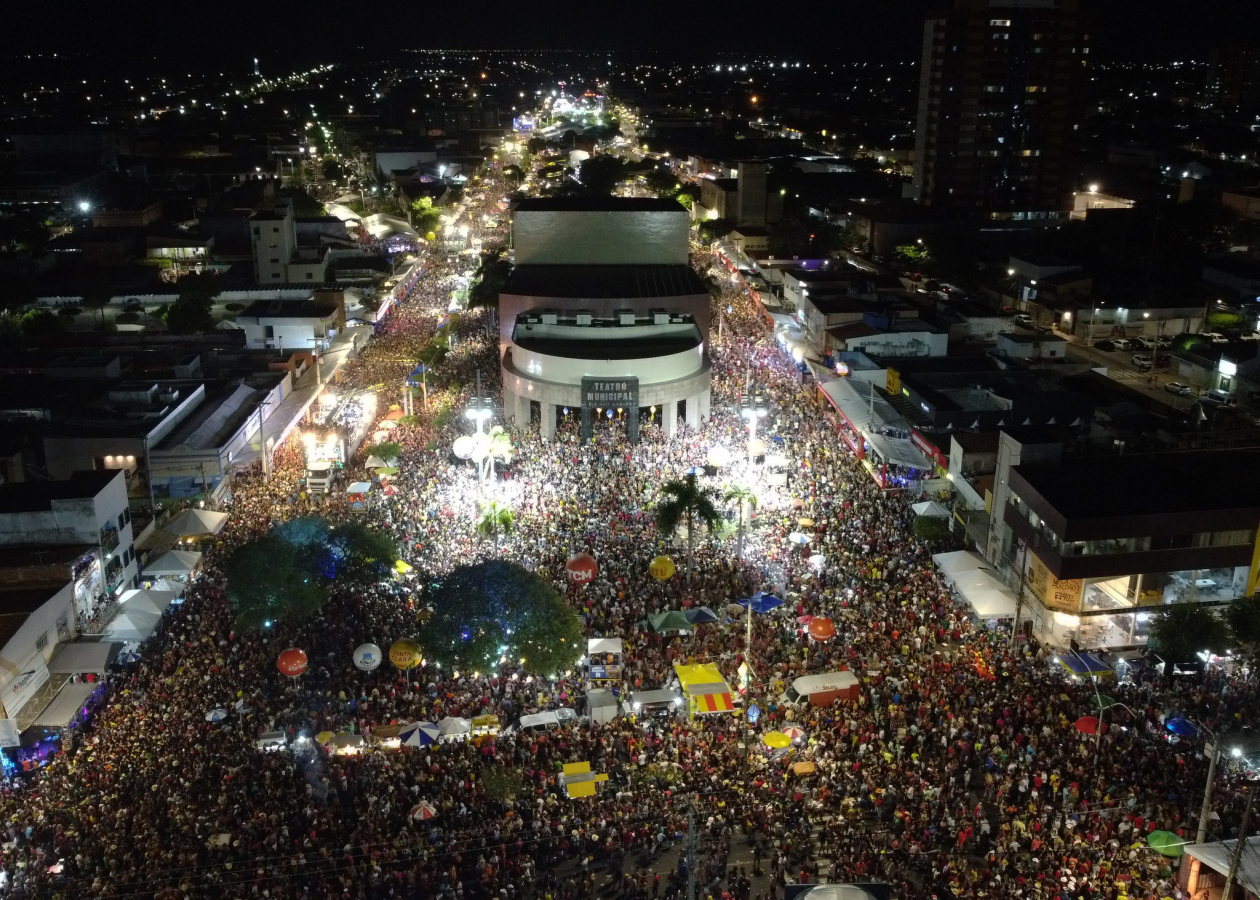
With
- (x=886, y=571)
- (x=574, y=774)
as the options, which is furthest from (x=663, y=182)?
(x=574, y=774)

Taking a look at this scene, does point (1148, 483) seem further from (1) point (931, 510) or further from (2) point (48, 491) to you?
(2) point (48, 491)

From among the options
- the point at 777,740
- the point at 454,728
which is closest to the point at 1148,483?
the point at 777,740

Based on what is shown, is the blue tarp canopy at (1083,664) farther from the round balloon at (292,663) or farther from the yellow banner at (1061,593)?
the round balloon at (292,663)

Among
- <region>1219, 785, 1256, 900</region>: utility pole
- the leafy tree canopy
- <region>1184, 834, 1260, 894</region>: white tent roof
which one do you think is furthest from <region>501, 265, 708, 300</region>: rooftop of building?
<region>1219, 785, 1256, 900</region>: utility pole

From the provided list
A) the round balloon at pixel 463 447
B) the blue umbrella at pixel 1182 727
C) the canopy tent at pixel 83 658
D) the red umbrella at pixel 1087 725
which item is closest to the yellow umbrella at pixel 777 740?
the red umbrella at pixel 1087 725

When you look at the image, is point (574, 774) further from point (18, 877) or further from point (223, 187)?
point (223, 187)

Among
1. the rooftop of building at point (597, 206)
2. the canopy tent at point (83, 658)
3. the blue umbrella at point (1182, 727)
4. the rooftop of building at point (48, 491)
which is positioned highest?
the rooftop of building at point (597, 206)
